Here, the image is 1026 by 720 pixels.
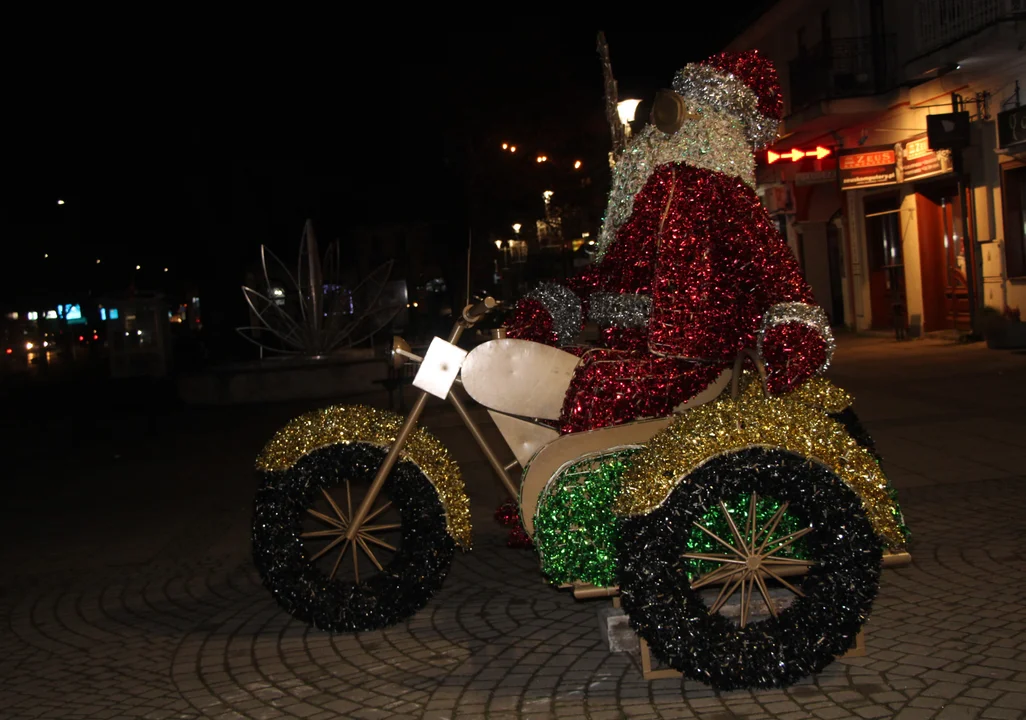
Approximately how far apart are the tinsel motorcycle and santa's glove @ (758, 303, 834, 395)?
0.08m

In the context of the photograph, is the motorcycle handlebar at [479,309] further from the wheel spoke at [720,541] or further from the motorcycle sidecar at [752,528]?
the wheel spoke at [720,541]

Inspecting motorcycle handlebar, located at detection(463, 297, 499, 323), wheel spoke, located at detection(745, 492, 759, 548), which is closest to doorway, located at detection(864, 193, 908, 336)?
motorcycle handlebar, located at detection(463, 297, 499, 323)

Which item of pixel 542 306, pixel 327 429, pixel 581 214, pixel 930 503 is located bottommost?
pixel 930 503

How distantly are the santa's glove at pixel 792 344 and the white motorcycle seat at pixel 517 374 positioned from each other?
867 millimetres

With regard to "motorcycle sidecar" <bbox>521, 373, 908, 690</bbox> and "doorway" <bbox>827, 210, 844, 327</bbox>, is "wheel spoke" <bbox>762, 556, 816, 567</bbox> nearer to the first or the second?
"motorcycle sidecar" <bbox>521, 373, 908, 690</bbox>

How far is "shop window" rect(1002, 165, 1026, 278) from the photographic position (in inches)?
602

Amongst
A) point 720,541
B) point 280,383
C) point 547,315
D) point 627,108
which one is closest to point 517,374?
point 547,315

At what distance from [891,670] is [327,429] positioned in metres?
2.45

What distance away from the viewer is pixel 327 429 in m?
4.41

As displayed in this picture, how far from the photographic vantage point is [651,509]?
3.42m

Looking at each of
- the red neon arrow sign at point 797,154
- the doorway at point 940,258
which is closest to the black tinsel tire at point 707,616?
the doorway at point 940,258

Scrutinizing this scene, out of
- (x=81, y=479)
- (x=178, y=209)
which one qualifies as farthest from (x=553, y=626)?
(x=178, y=209)

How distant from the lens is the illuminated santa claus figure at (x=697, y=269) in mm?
3818

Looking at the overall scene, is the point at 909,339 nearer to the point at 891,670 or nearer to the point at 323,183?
the point at 891,670
